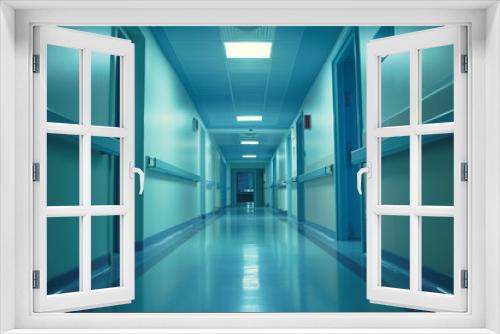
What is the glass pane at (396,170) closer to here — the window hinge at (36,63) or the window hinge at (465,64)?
the window hinge at (465,64)

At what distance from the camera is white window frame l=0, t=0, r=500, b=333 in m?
2.33

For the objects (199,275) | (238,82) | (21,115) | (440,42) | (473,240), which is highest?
(238,82)

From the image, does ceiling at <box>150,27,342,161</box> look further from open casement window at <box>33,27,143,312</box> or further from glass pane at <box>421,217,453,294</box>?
glass pane at <box>421,217,453,294</box>

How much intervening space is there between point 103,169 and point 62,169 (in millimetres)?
969

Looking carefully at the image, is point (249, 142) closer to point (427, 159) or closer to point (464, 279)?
point (427, 159)

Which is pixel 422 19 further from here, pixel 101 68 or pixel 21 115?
pixel 101 68

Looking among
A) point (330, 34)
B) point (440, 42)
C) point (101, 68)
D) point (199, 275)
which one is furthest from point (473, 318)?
point (330, 34)

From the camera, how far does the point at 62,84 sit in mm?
3434

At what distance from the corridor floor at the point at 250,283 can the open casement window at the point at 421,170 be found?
356mm

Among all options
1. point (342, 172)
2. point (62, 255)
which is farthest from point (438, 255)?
point (342, 172)

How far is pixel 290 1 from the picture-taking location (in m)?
2.37

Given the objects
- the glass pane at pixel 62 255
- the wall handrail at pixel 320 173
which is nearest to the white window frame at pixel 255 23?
the glass pane at pixel 62 255

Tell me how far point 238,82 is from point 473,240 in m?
6.85

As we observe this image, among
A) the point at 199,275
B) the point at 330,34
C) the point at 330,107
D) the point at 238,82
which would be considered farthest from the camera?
the point at 238,82
